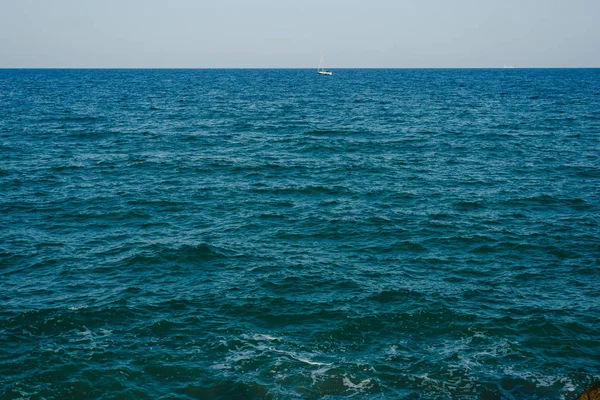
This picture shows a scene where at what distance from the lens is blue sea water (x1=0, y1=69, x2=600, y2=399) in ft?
53.5

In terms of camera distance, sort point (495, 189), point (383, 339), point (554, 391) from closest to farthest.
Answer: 1. point (554, 391)
2. point (383, 339)
3. point (495, 189)

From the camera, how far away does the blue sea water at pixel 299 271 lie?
53.5 feet

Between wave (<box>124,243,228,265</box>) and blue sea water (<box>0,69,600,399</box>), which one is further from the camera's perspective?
wave (<box>124,243,228,265</box>)

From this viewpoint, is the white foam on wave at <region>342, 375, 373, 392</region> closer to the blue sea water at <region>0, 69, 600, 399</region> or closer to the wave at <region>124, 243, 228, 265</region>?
the blue sea water at <region>0, 69, 600, 399</region>

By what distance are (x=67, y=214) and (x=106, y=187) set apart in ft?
19.9

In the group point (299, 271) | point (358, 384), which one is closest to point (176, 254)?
point (299, 271)

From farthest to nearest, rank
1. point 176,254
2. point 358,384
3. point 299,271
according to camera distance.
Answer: point 176,254, point 299,271, point 358,384

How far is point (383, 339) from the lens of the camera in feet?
60.1

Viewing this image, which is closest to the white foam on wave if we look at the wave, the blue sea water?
the blue sea water

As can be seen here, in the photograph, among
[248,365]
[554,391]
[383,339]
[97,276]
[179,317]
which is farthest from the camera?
Answer: [97,276]

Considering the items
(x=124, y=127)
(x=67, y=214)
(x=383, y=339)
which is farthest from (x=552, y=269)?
(x=124, y=127)

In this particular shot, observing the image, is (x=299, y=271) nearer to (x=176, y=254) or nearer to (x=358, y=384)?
(x=176, y=254)

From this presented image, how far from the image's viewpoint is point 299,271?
2380cm

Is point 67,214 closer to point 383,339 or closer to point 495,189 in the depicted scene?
point 383,339
